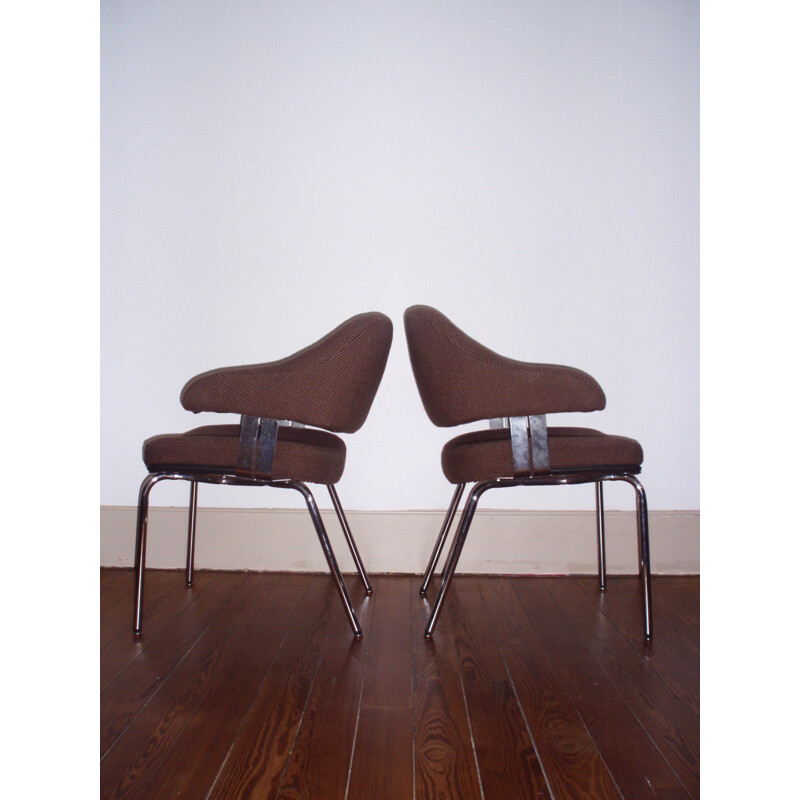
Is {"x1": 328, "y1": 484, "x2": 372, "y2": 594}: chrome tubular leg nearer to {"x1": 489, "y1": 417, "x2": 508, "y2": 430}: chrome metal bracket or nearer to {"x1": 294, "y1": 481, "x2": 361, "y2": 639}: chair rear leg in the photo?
{"x1": 294, "y1": 481, "x2": 361, "y2": 639}: chair rear leg

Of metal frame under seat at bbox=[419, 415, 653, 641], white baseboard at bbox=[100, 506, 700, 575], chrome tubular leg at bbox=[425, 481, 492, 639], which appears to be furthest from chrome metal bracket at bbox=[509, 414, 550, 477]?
white baseboard at bbox=[100, 506, 700, 575]

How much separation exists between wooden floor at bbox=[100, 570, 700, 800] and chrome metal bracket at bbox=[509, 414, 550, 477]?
0.44 meters

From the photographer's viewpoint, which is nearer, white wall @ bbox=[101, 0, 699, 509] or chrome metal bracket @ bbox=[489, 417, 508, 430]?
chrome metal bracket @ bbox=[489, 417, 508, 430]

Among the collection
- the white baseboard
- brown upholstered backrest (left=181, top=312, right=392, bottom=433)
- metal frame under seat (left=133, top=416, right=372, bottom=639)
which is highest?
brown upholstered backrest (left=181, top=312, right=392, bottom=433)

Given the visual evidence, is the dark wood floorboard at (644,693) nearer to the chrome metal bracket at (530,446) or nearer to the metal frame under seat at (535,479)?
the metal frame under seat at (535,479)

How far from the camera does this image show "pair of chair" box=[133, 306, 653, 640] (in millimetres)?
1476

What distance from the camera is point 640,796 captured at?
0.91 metres

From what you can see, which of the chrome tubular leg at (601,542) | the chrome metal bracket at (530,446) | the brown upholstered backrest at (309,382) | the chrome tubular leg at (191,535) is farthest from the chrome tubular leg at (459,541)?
the chrome tubular leg at (191,535)

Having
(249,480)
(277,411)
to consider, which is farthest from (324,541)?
(277,411)

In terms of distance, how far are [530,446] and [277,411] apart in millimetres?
601

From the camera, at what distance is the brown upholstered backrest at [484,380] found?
1.47 metres

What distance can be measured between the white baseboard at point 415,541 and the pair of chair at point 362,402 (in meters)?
0.69

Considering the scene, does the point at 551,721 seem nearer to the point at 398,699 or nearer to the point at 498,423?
the point at 398,699
